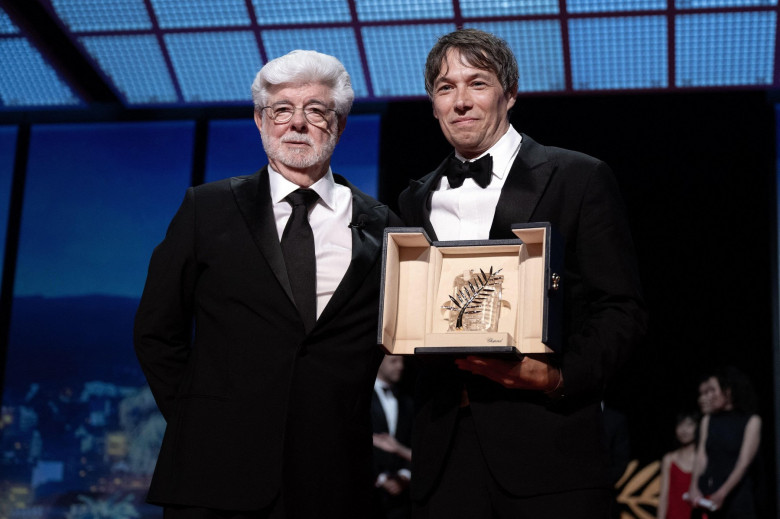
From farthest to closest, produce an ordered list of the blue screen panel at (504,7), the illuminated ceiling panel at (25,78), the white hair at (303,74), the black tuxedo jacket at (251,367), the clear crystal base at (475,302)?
the illuminated ceiling panel at (25,78)
the blue screen panel at (504,7)
the white hair at (303,74)
the black tuxedo jacket at (251,367)
the clear crystal base at (475,302)

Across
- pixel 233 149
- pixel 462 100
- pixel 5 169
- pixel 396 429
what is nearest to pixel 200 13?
pixel 233 149

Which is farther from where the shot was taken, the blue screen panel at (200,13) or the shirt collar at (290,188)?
the blue screen panel at (200,13)

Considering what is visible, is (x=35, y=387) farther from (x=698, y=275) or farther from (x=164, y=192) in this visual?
(x=698, y=275)

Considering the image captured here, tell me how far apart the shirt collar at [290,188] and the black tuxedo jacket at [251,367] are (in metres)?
0.04

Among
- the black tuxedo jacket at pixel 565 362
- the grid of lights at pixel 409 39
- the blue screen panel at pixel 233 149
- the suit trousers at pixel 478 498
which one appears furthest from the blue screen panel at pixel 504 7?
the suit trousers at pixel 478 498

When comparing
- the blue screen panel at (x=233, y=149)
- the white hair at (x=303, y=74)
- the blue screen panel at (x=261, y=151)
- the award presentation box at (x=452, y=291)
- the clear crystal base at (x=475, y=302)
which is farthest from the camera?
the blue screen panel at (x=233, y=149)

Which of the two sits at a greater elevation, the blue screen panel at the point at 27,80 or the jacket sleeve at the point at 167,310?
the blue screen panel at the point at 27,80

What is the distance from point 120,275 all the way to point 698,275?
4.04 meters

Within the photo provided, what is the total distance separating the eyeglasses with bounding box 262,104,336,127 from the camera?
8.54 ft

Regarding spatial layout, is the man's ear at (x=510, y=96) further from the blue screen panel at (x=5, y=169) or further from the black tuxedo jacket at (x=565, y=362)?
the blue screen panel at (x=5, y=169)

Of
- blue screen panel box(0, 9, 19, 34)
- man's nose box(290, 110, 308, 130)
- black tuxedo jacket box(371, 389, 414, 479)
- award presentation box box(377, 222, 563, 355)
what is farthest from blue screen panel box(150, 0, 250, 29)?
award presentation box box(377, 222, 563, 355)

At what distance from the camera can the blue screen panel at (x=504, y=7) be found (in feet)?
18.4

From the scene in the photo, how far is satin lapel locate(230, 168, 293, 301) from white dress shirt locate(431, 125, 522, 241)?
392 millimetres

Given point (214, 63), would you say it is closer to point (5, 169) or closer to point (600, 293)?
point (5, 169)
